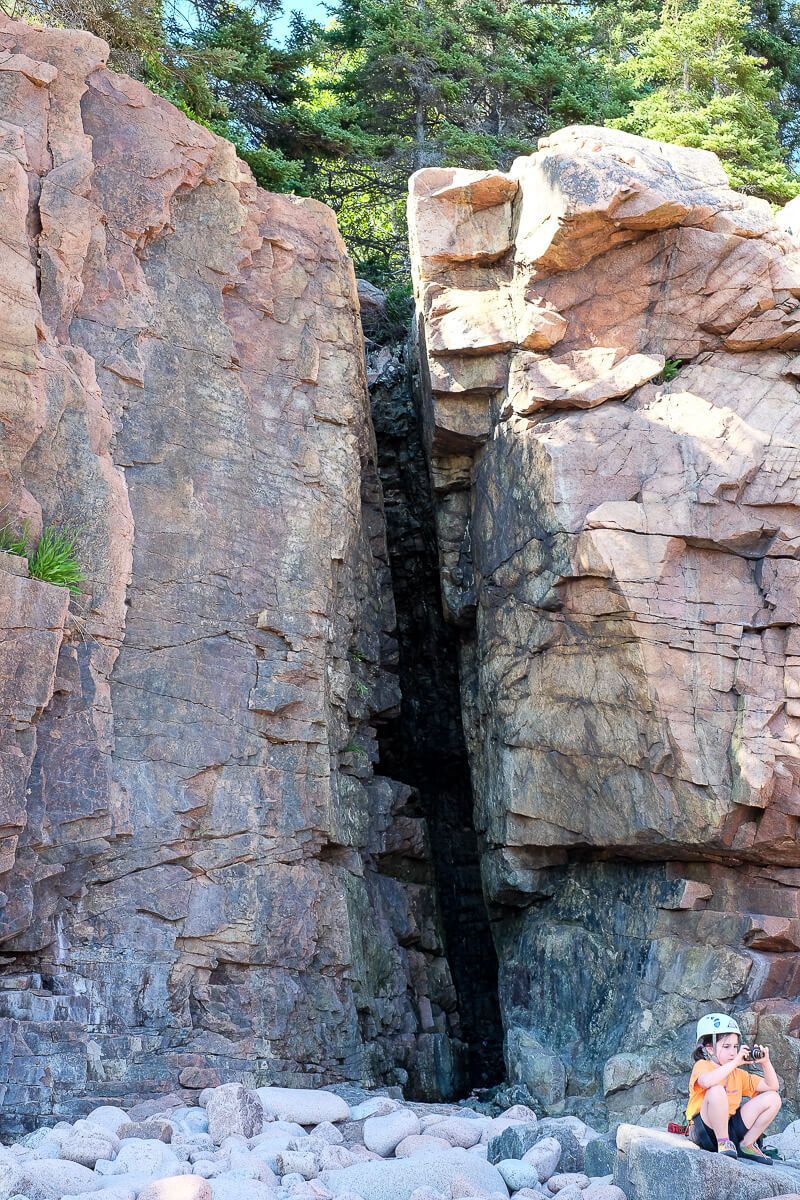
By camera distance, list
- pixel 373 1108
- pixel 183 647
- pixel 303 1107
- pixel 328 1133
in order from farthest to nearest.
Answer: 1. pixel 183 647
2. pixel 373 1108
3. pixel 303 1107
4. pixel 328 1133

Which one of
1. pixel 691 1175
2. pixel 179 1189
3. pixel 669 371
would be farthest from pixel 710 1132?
pixel 669 371

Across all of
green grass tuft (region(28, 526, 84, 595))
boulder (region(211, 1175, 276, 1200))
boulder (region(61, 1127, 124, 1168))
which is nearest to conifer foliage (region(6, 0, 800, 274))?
green grass tuft (region(28, 526, 84, 595))

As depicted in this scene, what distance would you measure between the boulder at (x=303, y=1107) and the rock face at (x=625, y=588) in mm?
3444

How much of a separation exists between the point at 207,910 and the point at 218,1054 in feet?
4.08

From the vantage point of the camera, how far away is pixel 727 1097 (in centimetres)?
767

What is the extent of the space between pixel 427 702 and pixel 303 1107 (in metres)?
8.32

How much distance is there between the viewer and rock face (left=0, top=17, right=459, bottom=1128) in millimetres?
11148

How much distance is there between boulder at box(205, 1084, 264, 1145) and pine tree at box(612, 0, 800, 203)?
13894 millimetres

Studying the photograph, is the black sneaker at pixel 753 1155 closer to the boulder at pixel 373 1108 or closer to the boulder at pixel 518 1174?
the boulder at pixel 518 1174

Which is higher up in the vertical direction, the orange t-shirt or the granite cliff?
the granite cliff

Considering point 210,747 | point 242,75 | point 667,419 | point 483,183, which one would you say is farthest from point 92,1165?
point 242,75

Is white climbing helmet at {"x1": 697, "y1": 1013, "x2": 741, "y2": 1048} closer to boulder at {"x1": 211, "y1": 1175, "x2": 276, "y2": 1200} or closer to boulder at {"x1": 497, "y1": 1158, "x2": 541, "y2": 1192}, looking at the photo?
boulder at {"x1": 497, "y1": 1158, "x2": 541, "y2": 1192}

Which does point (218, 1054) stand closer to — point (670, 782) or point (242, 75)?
point (670, 782)

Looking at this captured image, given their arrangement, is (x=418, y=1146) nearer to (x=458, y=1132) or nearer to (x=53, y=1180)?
(x=458, y=1132)
